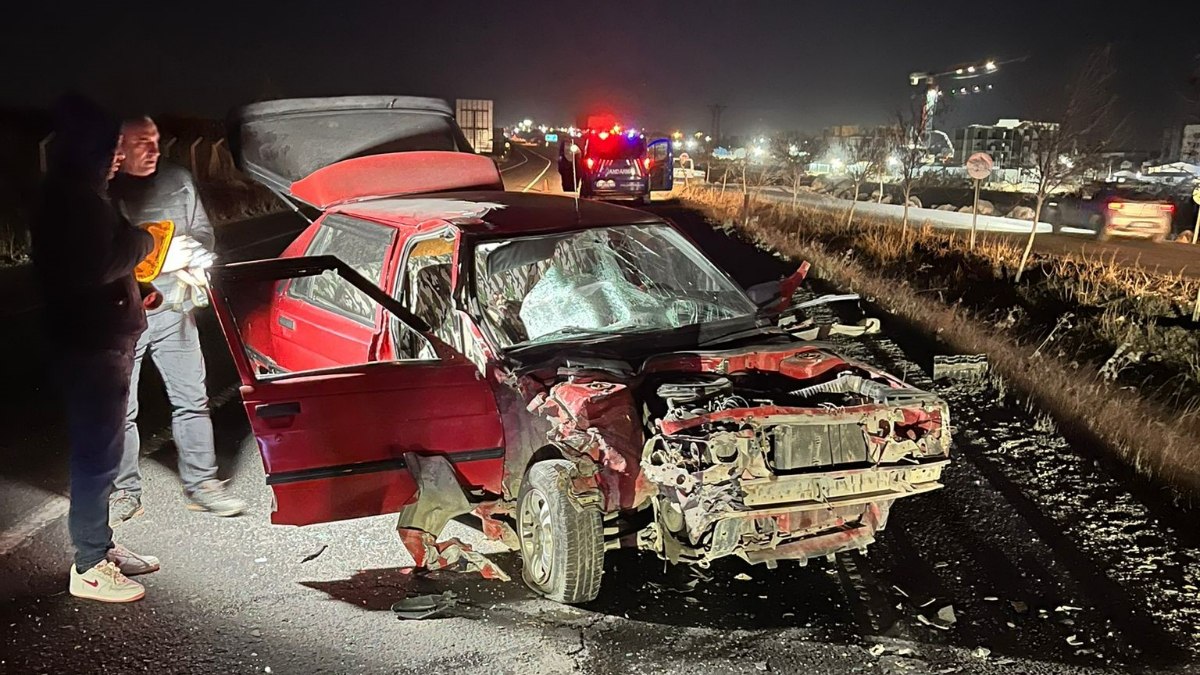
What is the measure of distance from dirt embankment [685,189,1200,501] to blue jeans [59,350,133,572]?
16.9 ft

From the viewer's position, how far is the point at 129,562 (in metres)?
3.66

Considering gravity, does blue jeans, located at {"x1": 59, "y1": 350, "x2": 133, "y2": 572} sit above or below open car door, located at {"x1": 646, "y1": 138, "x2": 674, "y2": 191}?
below

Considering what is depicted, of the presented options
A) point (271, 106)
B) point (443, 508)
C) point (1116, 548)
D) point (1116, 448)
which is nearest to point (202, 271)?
point (443, 508)

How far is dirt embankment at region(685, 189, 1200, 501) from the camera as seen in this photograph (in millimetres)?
5672

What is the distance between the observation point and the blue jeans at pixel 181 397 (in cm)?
422

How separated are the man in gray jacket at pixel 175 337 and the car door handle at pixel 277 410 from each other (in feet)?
3.71

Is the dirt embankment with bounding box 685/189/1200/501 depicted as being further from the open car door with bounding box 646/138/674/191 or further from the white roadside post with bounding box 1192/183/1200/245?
the open car door with bounding box 646/138/674/191

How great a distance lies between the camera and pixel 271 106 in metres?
7.48

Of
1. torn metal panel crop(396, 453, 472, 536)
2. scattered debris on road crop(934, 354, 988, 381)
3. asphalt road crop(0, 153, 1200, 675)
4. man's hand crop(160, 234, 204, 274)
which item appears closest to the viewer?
asphalt road crop(0, 153, 1200, 675)

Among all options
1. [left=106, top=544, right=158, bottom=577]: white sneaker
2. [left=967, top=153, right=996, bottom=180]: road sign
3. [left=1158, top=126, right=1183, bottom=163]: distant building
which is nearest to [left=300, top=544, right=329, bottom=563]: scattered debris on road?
[left=106, top=544, right=158, bottom=577]: white sneaker

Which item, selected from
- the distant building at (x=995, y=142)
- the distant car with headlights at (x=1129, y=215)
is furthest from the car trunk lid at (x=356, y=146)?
the distant building at (x=995, y=142)

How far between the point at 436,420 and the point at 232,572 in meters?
1.11

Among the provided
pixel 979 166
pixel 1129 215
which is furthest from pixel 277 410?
pixel 1129 215

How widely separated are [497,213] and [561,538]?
2.13 meters
